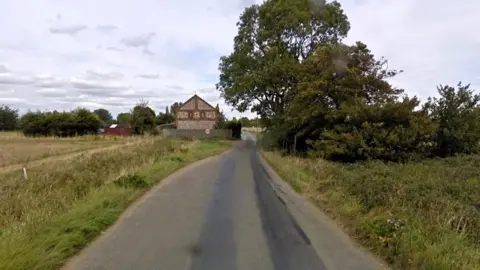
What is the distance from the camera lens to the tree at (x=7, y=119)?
96.0 metres

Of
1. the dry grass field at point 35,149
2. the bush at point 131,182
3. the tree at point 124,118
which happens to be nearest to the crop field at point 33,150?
the dry grass field at point 35,149

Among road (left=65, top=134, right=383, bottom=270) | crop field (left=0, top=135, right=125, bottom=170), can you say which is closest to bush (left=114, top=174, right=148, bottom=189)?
road (left=65, top=134, right=383, bottom=270)

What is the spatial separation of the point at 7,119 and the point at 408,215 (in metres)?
107

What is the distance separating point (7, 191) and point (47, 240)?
6.74 m

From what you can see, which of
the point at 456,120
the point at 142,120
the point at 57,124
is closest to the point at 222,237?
the point at 456,120

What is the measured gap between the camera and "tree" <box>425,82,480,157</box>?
22.7 m

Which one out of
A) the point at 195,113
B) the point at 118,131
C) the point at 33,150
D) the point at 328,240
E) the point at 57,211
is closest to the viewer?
the point at 328,240

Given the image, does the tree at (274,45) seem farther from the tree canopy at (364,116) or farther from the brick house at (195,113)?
the brick house at (195,113)

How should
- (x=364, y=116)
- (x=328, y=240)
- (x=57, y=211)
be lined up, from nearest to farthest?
1. (x=328, y=240)
2. (x=57, y=211)
3. (x=364, y=116)

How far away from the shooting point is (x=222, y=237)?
24.0 ft

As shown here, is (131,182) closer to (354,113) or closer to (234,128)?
(354,113)

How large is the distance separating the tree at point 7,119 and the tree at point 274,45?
74746 mm

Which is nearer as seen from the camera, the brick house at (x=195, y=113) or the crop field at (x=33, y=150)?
the crop field at (x=33, y=150)

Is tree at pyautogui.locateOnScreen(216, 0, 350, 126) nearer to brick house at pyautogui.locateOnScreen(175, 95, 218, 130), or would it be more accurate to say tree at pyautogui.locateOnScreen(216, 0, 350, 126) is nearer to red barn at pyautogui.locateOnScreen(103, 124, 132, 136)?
brick house at pyautogui.locateOnScreen(175, 95, 218, 130)
